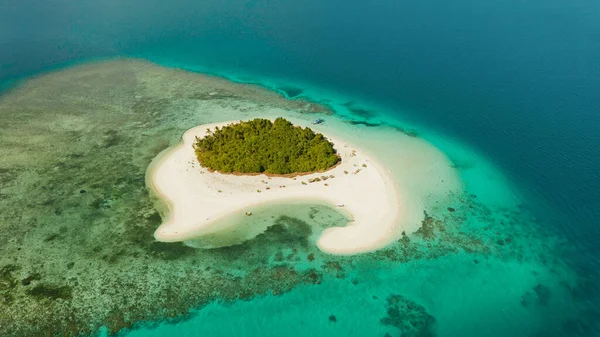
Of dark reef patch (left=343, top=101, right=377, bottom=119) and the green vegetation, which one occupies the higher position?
dark reef patch (left=343, top=101, right=377, bottom=119)

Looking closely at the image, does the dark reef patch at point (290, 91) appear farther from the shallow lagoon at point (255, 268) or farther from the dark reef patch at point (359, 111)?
the shallow lagoon at point (255, 268)

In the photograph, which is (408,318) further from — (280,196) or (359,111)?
(359,111)

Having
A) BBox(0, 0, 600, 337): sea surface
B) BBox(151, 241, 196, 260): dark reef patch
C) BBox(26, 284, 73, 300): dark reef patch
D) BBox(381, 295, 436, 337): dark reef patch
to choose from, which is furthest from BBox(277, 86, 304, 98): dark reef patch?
BBox(26, 284, 73, 300): dark reef patch

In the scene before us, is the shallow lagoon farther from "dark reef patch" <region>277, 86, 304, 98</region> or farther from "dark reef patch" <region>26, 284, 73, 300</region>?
"dark reef patch" <region>277, 86, 304, 98</region>

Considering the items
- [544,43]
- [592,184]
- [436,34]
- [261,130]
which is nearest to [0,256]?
A: [261,130]

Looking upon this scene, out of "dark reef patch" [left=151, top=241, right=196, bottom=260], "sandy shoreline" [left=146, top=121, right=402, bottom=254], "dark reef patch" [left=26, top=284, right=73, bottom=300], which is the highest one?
"sandy shoreline" [left=146, top=121, right=402, bottom=254]

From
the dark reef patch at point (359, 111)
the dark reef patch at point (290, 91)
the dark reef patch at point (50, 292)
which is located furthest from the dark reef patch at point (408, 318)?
the dark reef patch at point (290, 91)
